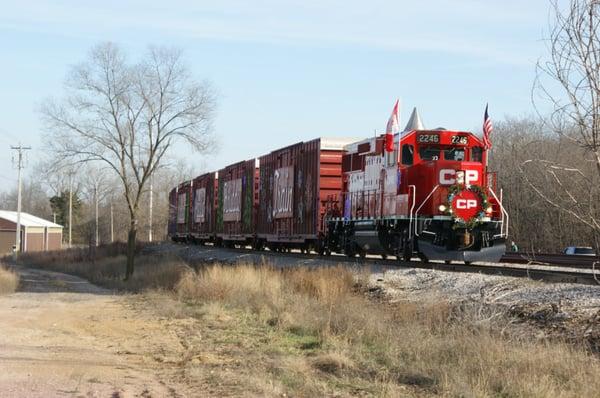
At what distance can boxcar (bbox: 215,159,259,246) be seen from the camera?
3156 centimetres

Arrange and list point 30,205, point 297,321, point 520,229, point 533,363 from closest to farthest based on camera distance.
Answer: point 533,363 < point 297,321 < point 520,229 < point 30,205

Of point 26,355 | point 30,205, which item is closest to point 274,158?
point 26,355

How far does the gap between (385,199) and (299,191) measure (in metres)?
6.63

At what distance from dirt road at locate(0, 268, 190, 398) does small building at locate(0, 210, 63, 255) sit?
67878mm

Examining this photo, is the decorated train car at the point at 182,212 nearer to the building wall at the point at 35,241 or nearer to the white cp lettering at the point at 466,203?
the white cp lettering at the point at 466,203

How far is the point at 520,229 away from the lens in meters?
36.1

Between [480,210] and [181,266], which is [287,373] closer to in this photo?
[480,210]

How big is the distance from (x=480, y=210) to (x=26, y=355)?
11107mm

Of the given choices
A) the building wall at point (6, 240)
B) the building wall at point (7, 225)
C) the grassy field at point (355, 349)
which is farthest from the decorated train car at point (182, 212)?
the building wall at point (6, 240)

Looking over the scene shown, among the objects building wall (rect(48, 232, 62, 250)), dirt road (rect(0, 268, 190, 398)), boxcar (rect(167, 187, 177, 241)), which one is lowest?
building wall (rect(48, 232, 62, 250))

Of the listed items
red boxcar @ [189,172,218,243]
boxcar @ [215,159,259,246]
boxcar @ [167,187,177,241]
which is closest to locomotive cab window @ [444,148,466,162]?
boxcar @ [215,159,259,246]

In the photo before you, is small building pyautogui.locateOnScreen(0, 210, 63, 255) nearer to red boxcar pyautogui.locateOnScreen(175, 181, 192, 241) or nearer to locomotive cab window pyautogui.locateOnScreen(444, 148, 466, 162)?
red boxcar pyautogui.locateOnScreen(175, 181, 192, 241)

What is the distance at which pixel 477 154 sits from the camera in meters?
18.7

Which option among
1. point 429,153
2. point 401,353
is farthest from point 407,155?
point 401,353
